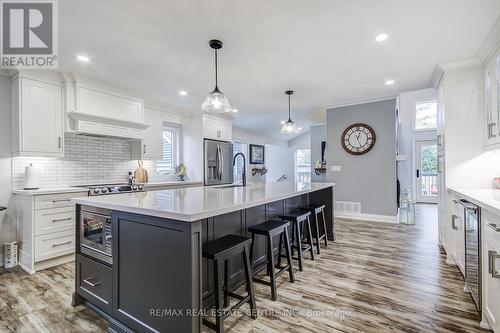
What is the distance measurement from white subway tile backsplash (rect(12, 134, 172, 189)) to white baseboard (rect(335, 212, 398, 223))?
4.23m

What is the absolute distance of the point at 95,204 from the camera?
177cm

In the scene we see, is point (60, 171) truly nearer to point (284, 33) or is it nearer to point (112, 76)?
point (112, 76)

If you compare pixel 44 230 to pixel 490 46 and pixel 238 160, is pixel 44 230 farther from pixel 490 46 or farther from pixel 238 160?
pixel 490 46

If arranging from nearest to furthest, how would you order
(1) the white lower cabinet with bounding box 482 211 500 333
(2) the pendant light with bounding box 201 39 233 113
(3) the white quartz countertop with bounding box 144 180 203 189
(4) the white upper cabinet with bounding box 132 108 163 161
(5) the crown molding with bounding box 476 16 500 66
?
(1) the white lower cabinet with bounding box 482 211 500 333 → (5) the crown molding with bounding box 476 16 500 66 → (2) the pendant light with bounding box 201 39 233 113 → (3) the white quartz countertop with bounding box 144 180 203 189 → (4) the white upper cabinet with bounding box 132 108 163 161

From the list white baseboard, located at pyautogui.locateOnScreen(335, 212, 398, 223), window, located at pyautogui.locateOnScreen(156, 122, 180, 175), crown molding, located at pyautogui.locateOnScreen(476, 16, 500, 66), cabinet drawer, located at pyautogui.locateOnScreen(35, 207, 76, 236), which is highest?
crown molding, located at pyautogui.locateOnScreen(476, 16, 500, 66)

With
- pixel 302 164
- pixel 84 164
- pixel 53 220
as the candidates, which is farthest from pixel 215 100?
pixel 302 164

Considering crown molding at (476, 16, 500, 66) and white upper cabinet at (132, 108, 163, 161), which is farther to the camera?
white upper cabinet at (132, 108, 163, 161)

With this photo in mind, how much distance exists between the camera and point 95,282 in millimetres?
1879

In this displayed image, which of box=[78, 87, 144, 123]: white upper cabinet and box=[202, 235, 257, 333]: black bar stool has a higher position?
box=[78, 87, 144, 123]: white upper cabinet

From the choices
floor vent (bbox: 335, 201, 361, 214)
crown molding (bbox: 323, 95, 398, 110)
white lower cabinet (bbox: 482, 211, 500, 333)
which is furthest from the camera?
floor vent (bbox: 335, 201, 361, 214)

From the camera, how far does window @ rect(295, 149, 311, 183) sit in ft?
32.8

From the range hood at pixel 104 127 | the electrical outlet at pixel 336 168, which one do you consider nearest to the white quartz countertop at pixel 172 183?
the range hood at pixel 104 127

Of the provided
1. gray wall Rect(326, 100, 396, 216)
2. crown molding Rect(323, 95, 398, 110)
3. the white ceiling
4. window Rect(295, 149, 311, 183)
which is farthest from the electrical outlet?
window Rect(295, 149, 311, 183)

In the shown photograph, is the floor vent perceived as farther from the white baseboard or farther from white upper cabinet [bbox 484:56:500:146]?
white upper cabinet [bbox 484:56:500:146]
